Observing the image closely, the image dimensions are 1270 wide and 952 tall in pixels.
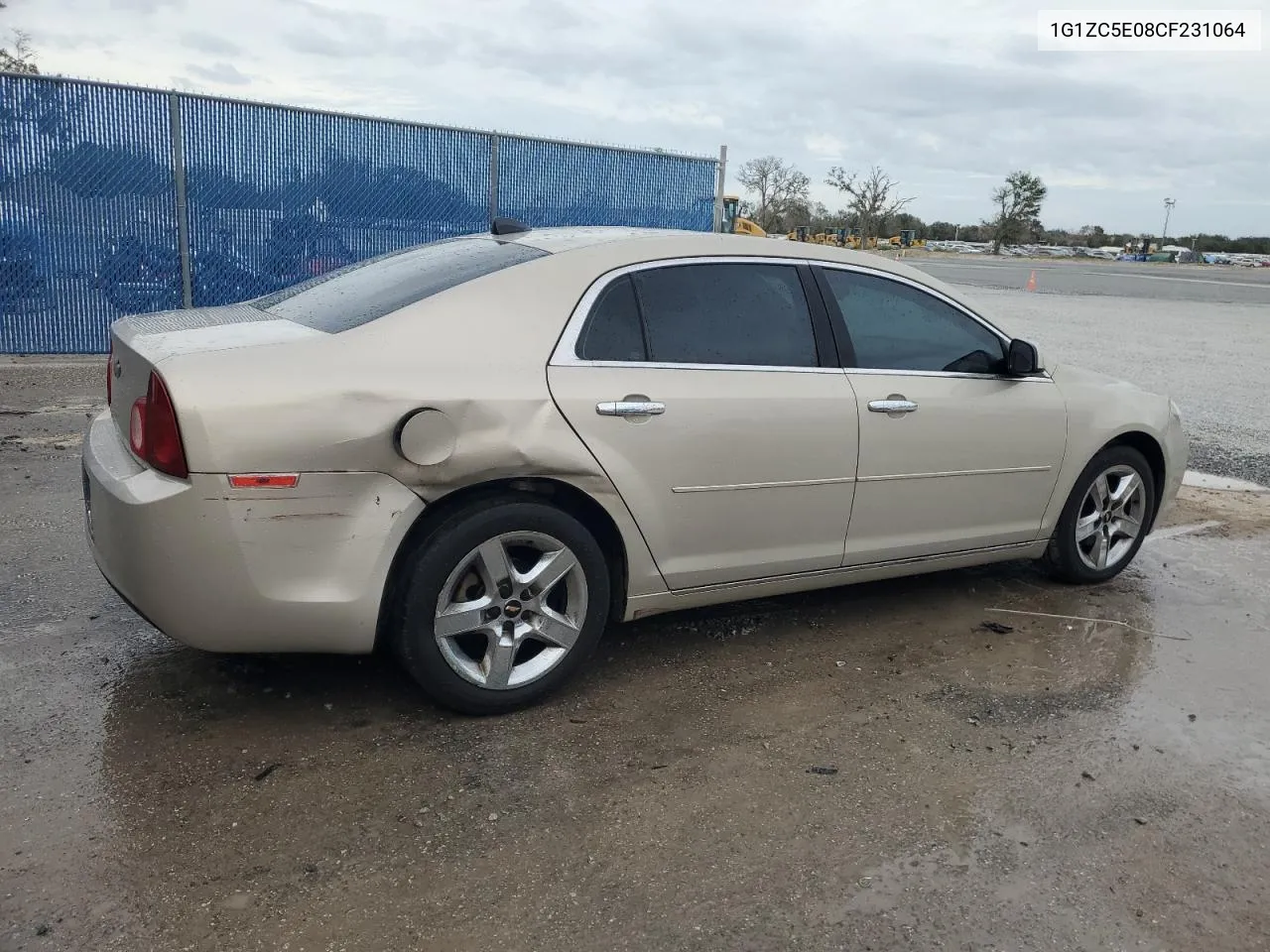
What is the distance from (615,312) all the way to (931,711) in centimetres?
179

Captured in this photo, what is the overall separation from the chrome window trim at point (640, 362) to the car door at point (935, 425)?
0.72 feet

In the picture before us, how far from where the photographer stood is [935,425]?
432 cm

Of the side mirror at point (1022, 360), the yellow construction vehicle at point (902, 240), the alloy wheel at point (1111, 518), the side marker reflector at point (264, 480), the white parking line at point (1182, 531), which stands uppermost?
the yellow construction vehicle at point (902, 240)

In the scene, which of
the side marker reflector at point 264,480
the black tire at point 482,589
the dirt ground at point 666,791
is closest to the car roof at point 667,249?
the black tire at point 482,589

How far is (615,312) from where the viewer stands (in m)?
3.73

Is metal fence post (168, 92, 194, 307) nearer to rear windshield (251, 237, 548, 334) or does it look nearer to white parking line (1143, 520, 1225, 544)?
rear windshield (251, 237, 548, 334)

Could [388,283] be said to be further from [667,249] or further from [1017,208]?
[1017,208]

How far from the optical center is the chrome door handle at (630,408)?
3.55 metres

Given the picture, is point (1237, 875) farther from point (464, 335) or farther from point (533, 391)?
point (464, 335)

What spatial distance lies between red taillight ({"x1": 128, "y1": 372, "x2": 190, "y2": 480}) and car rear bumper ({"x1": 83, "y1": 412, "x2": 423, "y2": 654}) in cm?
4

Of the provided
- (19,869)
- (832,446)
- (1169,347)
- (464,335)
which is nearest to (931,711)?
(832,446)

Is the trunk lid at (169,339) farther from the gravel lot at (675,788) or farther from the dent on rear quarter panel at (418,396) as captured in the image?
the gravel lot at (675,788)

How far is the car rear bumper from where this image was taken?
305 centimetres

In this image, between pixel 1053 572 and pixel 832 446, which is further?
pixel 1053 572
